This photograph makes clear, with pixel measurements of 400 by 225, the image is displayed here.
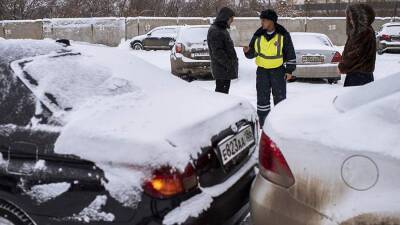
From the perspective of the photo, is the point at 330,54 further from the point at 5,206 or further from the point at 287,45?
the point at 5,206

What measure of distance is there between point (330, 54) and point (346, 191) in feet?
30.1

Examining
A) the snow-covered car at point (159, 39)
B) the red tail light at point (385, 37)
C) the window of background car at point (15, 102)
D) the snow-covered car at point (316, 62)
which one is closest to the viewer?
the window of background car at point (15, 102)

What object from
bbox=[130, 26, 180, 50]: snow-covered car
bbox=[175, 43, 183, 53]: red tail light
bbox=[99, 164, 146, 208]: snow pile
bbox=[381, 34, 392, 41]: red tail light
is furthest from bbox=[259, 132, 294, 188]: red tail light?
bbox=[130, 26, 180, 50]: snow-covered car

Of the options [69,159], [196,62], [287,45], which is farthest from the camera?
[196,62]

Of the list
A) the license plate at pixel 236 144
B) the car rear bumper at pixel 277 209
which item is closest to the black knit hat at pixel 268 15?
the license plate at pixel 236 144

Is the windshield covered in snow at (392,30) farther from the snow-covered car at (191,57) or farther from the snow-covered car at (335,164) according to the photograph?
the snow-covered car at (335,164)

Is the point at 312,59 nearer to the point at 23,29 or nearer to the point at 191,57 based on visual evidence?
the point at 191,57

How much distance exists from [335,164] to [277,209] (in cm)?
39

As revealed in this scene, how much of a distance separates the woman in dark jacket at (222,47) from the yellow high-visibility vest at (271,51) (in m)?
0.64

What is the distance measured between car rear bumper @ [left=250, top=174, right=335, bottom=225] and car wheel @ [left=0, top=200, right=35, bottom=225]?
1.20 meters

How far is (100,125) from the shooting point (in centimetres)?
265

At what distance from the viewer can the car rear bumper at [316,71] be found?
1097 centimetres

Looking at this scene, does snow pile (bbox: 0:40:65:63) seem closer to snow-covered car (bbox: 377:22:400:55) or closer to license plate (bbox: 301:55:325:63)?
license plate (bbox: 301:55:325:63)

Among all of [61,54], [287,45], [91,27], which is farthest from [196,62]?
[91,27]
